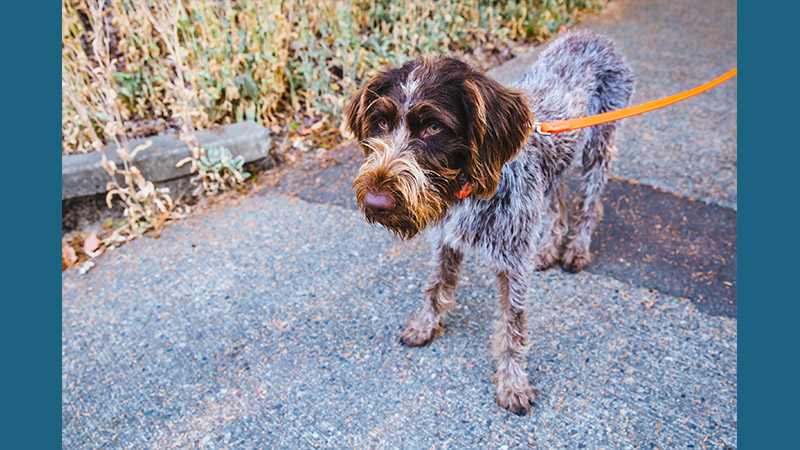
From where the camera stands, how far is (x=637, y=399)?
3.05 meters

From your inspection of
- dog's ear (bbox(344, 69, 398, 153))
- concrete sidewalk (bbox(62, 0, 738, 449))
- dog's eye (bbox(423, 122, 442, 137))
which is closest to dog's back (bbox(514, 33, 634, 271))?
concrete sidewalk (bbox(62, 0, 738, 449))

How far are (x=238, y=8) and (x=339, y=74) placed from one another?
69.7 inches

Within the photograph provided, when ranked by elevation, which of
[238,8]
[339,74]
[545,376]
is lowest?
[545,376]

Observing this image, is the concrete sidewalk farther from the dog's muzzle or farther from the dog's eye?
the dog's eye

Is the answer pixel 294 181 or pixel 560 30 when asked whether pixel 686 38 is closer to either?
pixel 560 30

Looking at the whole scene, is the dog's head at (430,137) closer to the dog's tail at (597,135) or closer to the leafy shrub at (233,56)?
the dog's tail at (597,135)

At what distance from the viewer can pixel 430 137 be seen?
2.38 m

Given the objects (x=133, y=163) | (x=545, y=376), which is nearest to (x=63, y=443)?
(x=133, y=163)

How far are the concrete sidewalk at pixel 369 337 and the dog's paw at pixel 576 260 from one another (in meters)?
0.06

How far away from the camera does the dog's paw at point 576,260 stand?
13.3ft

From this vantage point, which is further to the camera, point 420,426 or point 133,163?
point 133,163

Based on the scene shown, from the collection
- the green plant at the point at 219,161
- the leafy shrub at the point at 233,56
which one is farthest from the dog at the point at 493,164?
the leafy shrub at the point at 233,56

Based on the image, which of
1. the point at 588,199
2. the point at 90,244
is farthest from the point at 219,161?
the point at 588,199

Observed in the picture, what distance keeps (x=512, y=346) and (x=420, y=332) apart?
66cm
